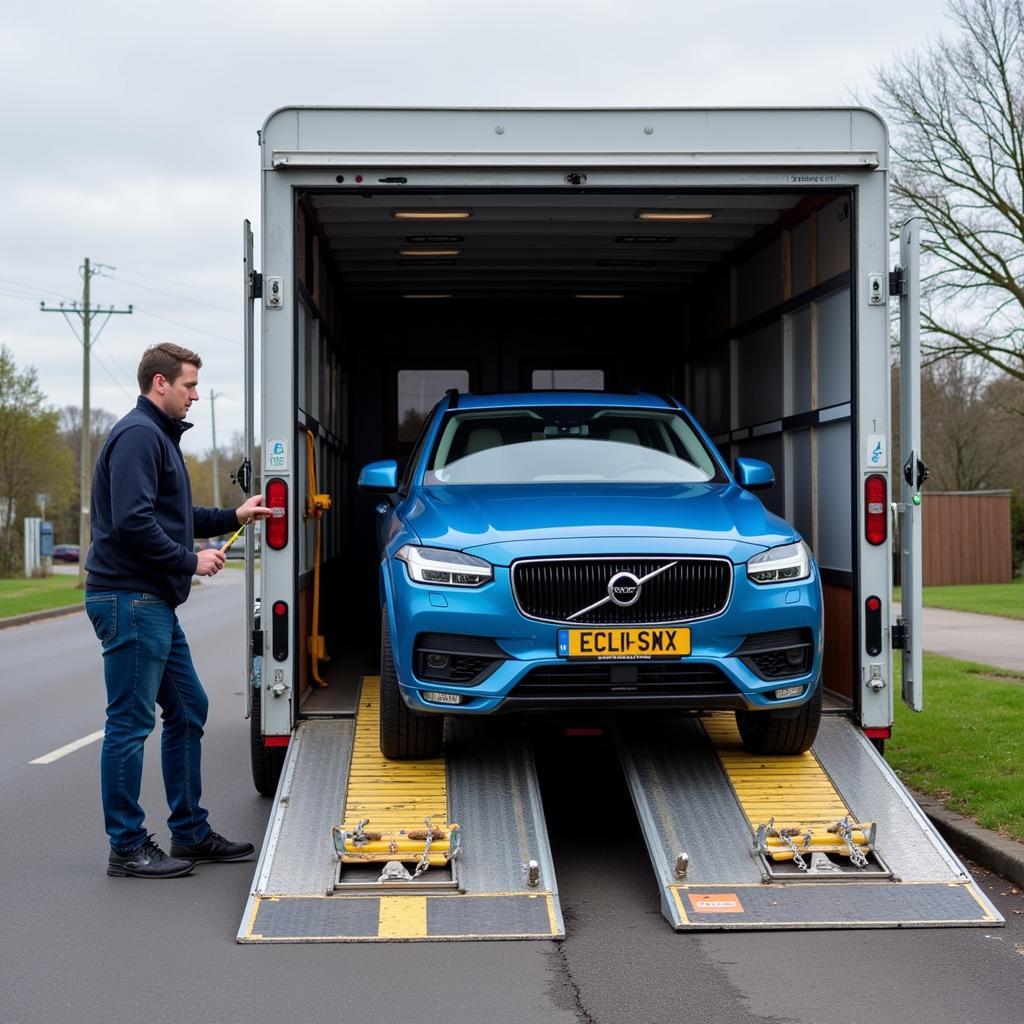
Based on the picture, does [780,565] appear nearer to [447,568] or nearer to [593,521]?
[593,521]

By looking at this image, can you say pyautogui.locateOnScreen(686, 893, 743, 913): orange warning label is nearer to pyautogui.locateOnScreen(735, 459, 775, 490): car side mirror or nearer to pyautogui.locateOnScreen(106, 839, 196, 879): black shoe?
pyautogui.locateOnScreen(106, 839, 196, 879): black shoe

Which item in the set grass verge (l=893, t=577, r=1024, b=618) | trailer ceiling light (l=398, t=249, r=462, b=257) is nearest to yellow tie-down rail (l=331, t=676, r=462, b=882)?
trailer ceiling light (l=398, t=249, r=462, b=257)

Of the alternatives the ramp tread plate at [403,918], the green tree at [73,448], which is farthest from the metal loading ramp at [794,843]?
the green tree at [73,448]

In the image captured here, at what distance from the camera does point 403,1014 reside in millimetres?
4242

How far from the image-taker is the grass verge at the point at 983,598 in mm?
22830

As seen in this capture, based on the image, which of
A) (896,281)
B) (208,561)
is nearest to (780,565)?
→ (896,281)

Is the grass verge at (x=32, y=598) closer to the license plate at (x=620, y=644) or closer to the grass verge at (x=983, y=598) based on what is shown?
the grass verge at (x=983, y=598)

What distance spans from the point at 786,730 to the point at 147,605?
282 centimetres

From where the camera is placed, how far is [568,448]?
753 centimetres

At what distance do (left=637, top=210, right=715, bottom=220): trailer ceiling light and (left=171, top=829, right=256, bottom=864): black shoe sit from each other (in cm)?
441

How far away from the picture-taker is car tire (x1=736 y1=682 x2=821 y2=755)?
6.32m

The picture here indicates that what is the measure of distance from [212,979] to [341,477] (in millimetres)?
7181

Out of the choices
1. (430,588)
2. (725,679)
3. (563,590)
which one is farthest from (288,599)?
(725,679)

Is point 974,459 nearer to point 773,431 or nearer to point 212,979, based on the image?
point 773,431
